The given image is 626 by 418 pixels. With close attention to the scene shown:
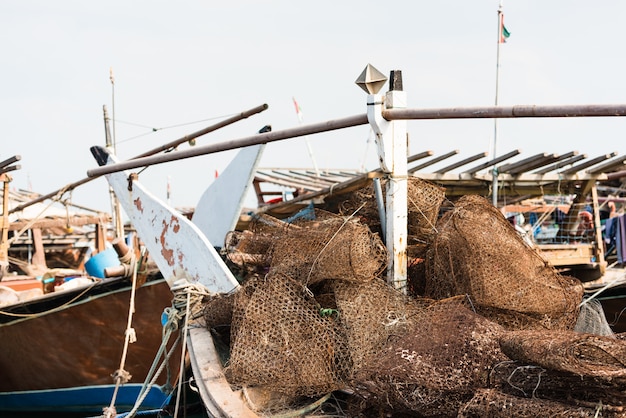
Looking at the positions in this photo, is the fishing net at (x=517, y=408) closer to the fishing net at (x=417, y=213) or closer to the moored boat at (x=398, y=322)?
the moored boat at (x=398, y=322)

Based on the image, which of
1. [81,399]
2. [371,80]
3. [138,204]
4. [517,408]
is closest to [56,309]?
[81,399]

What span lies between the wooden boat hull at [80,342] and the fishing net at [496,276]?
3907mm

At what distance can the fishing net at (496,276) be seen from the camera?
12.3 feet

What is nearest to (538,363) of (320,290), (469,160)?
(320,290)

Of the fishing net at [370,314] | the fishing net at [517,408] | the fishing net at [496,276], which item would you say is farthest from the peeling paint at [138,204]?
the fishing net at [517,408]

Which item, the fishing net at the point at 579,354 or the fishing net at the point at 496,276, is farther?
the fishing net at the point at 496,276

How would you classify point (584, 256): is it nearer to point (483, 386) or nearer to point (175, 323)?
point (175, 323)

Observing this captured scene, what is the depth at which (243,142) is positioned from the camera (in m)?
4.80

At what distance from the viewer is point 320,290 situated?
413 cm

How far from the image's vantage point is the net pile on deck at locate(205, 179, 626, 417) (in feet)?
8.57

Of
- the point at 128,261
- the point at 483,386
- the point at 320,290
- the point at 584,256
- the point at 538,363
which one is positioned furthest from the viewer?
the point at 584,256

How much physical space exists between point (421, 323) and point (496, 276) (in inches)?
26.3

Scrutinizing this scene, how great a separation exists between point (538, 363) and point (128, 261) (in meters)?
5.01

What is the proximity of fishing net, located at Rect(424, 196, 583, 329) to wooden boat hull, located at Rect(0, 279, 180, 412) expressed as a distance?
12.8ft
